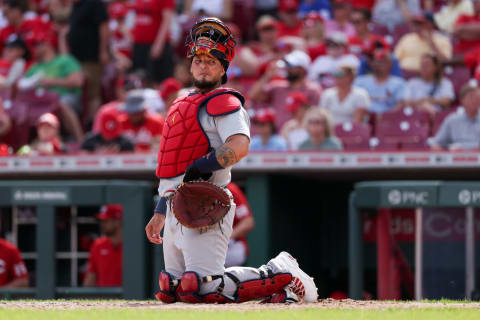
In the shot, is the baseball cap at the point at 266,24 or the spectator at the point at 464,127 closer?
the spectator at the point at 464,127

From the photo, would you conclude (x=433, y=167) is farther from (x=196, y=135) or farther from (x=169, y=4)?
(x=169, y=4)

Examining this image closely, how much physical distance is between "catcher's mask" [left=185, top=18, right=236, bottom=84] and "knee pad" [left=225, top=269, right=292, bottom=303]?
3.42ft

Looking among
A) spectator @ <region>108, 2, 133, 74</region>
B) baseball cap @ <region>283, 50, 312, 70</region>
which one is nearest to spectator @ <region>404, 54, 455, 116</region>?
baseball cap @ <region>283, 50, 312, 70</region>

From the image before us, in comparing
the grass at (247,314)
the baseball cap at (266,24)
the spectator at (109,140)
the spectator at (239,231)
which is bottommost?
the grass at (247,314)

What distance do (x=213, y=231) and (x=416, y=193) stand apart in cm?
314

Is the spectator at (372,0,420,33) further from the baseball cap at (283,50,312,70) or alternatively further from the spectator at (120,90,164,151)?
the spectator at (120,90,164,151)

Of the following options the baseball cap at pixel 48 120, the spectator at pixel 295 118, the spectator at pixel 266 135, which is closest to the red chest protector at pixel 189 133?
the spectator at pixel 266 135

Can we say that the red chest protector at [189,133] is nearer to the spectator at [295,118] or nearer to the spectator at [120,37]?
the spectator at [295,118]

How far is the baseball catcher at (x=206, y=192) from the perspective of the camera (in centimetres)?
448

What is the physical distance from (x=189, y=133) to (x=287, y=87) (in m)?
5.79

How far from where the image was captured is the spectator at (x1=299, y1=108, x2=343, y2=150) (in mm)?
8578

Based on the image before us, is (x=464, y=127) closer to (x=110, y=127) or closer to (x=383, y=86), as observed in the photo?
(x=383, y=86)

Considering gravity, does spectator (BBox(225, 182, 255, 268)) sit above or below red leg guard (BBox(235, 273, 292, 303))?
above

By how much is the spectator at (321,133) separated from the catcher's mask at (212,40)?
3848 mm
